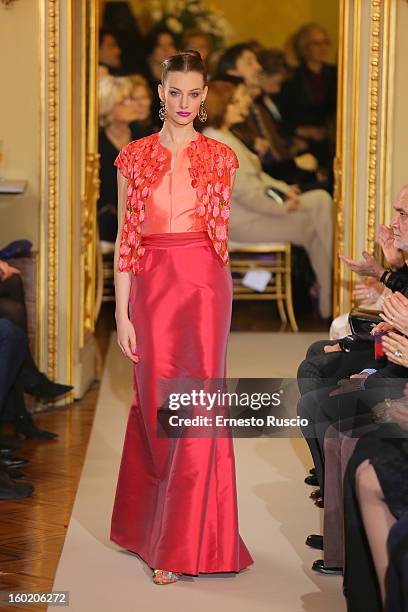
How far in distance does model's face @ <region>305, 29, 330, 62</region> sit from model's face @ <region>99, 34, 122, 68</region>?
175 cm

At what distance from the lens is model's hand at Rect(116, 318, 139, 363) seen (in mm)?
4012

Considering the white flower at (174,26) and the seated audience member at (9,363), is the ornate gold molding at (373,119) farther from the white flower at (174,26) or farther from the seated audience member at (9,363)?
the white flower at (174,26)

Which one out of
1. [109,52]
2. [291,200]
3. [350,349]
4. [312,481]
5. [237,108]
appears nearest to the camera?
[350,349]

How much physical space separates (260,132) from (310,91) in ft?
2.17

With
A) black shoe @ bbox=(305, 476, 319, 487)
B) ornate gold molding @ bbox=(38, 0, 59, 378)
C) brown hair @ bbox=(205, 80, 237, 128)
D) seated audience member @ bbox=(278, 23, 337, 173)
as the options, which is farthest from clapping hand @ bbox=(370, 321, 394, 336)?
seated audience member @ bbox=(278, 23, 337, 173)

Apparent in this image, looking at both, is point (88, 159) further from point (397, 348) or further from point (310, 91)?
point (310, 91)

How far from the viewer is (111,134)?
389 inches

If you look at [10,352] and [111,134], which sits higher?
[111,134]

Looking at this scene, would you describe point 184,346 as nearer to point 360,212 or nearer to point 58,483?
point 58,483

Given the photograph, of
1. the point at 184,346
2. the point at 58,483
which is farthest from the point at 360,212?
the point at 184,346

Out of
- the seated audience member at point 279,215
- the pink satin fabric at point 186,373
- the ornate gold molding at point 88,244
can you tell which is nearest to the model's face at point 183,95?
the pink satin fabric at point 186,373

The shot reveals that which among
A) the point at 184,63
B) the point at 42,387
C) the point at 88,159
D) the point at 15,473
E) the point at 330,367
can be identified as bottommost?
the point at 15,473

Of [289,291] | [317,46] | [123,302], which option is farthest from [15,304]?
[317,46]

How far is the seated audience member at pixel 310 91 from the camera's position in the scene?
35.7ft
